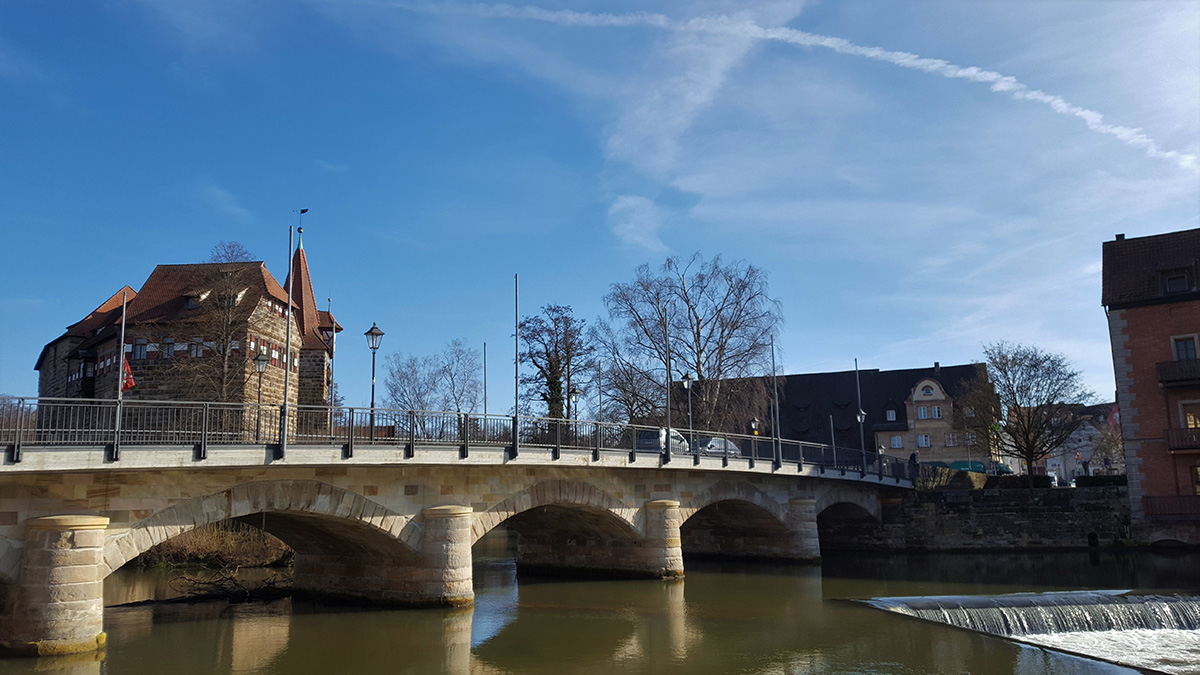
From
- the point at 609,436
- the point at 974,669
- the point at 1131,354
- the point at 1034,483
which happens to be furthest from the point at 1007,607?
the point at 1034,483

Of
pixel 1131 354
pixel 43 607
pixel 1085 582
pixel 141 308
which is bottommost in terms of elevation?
pixel 1085 582

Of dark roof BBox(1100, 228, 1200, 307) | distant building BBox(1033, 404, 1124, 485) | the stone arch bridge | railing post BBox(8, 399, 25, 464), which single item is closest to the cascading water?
the stone arch bridge

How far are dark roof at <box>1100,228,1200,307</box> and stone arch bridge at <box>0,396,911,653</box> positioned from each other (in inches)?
551

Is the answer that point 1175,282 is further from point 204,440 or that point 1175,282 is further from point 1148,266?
point 204,440

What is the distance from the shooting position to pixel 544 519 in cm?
2606

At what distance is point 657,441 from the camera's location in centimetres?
2486

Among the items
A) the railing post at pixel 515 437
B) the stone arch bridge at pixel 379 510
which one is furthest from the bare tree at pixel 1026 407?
the railing post at pixel 515 437

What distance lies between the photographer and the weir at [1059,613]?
17719mm

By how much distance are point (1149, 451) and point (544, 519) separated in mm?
23494

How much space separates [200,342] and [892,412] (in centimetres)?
4440

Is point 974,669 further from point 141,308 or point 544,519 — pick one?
point 141,308

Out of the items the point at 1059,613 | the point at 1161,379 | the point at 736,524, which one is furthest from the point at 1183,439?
the point at 1059,613

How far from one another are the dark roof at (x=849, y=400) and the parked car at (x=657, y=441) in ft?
116

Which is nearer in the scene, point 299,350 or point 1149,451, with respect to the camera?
point 1149,451
